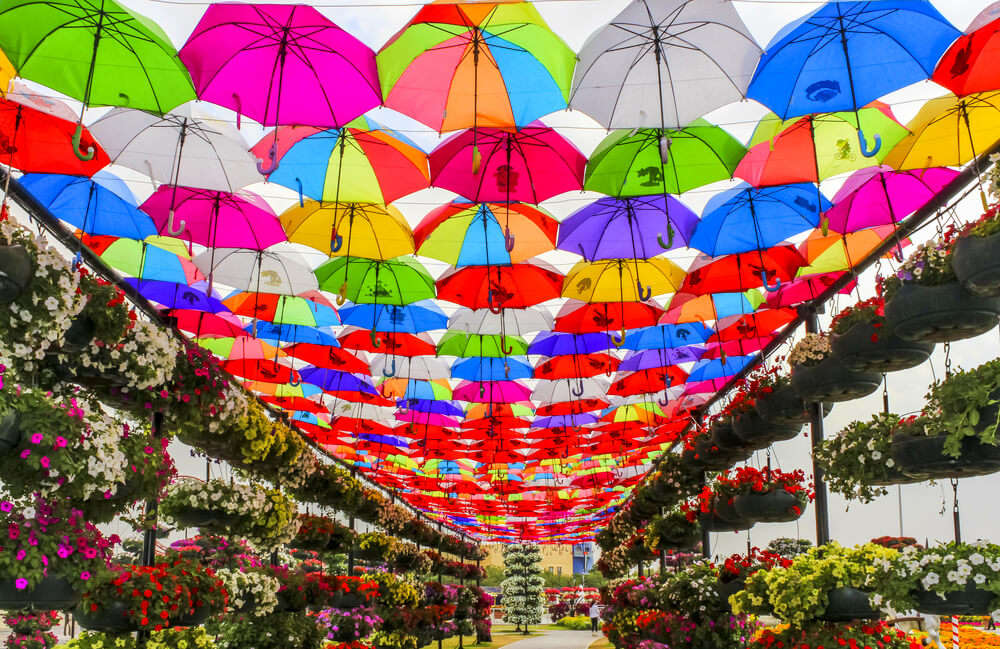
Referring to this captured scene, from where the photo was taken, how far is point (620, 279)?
28.8 feet

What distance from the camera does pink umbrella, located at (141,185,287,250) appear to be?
724 centimetres

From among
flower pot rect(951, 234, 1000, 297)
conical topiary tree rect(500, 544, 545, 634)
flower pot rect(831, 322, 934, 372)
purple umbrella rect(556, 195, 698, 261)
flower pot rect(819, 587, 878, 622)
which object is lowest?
conical topiary tree rect(500, 544, 545, 634)

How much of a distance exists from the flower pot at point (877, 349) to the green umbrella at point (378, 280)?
16.4 ft

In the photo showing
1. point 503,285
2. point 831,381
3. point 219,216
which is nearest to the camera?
point 831,381

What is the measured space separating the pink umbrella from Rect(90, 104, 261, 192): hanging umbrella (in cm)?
43

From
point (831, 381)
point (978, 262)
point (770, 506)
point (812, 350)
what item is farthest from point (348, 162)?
point (770, 506)

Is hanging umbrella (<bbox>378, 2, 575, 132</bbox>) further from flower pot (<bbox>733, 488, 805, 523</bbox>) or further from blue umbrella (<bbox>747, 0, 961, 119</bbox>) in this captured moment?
flower pot (<bbox>733, 488, 805, 523</bbox>)

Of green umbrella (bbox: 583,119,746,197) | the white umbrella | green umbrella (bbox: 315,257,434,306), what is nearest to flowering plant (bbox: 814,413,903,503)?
green umbrella (bbox: 583,119,746,197)

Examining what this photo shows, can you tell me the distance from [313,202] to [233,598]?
14.8 feet

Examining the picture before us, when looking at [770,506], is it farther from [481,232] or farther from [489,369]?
[489,369]

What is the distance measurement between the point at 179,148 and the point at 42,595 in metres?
3.98

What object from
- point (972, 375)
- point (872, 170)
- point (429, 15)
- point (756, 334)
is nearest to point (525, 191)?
point (429, 15)

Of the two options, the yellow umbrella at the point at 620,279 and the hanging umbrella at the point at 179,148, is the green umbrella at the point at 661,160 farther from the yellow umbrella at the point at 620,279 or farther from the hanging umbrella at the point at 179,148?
the hanging umbrella at the point at 179,148

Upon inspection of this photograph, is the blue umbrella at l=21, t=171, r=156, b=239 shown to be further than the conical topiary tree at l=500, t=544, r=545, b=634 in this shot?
No
